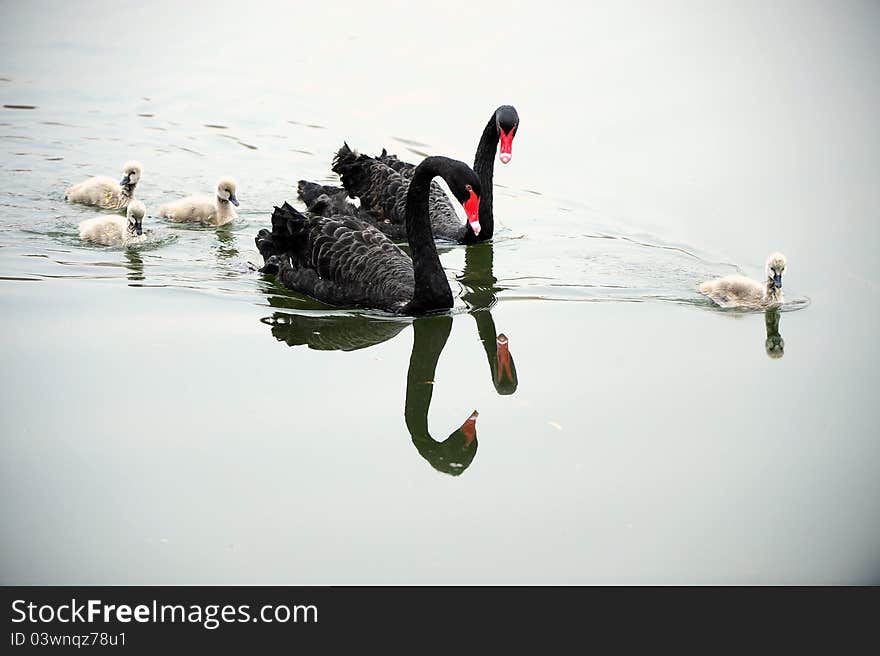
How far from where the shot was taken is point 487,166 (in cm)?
841

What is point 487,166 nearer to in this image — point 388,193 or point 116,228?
point 388,193

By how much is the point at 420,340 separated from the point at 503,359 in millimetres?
548

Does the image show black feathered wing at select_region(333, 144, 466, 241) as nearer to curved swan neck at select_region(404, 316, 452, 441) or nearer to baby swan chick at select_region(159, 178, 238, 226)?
baby swan chick at select_region(159, 178, 238, 226)

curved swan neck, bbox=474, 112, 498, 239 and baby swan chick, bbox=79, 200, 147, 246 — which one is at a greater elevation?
curved swan neck, bbox=474, 112, 498, 239

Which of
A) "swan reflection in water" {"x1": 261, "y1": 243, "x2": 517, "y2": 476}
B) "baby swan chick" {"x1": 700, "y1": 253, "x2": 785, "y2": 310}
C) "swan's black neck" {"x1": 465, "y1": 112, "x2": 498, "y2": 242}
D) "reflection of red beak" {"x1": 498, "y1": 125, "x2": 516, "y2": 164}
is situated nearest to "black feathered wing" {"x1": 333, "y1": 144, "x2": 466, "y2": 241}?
"swan's black neck" {"x1": 465, "y1": 112, "x2": 498, "y2": 242}

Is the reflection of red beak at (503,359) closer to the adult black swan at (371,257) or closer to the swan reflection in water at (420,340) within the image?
the swan reflection in water at (420,340)

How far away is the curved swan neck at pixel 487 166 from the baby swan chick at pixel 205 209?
1833 mm

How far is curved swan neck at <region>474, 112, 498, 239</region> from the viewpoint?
7.97 metres

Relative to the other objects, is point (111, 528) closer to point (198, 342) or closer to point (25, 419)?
point (25, 419)

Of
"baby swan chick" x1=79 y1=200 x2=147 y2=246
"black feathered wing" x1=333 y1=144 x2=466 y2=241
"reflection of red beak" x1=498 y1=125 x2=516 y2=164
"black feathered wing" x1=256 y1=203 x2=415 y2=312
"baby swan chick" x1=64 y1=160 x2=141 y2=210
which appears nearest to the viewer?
"black feathered wing" x1=256 y1=203 x2=415 y2=312

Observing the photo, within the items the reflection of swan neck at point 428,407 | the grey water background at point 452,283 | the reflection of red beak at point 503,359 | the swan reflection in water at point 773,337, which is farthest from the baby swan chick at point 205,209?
the swan reflection in water at point 773,337

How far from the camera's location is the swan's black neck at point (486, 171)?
26.1 ft

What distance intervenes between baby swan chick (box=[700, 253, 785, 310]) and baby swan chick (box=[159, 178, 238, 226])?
3.53 m
